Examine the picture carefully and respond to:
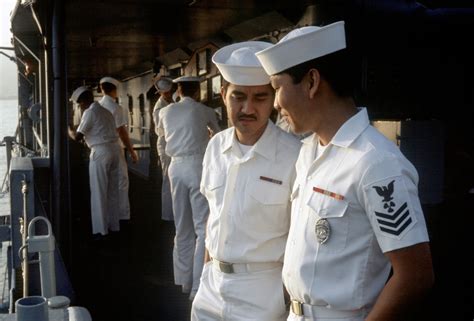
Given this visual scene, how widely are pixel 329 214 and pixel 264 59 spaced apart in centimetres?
57

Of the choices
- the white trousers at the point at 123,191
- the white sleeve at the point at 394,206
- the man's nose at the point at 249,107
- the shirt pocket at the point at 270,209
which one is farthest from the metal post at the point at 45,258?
the white trousers at the point at 123,191

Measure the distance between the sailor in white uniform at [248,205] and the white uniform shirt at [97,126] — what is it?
4390 millimetres

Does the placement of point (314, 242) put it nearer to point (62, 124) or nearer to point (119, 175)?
point (62, 124)

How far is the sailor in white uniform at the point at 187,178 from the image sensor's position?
4895mm

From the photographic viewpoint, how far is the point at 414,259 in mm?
1616

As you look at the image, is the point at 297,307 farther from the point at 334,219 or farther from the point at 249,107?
the point at 249,107

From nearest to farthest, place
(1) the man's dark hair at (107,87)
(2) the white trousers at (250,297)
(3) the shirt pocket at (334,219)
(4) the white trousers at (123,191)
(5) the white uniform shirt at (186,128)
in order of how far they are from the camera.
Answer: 1. (3) the shirt pocket at (334,219)
2. (2) the white trousers at (250,297)
3. (5) the white uniform shirt at (186,128)
4. (4) the white trousers at (123,191)
5. (1) the man's dark hair at (107,87)

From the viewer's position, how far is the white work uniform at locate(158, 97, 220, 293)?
4.89m

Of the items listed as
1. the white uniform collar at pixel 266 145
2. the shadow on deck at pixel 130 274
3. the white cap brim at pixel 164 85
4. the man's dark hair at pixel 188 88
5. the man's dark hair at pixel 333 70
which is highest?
the white cap brim at pixel 164 85

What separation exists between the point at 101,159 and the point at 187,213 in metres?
2.55

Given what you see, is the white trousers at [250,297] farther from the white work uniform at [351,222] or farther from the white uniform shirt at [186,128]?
the white uniform shirt at [186,128]

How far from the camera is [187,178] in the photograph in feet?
16.3

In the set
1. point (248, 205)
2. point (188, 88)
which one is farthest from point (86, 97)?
point (248, 205)

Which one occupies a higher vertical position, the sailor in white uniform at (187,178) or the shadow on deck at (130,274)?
the sailor in white uniform at (187,178)
